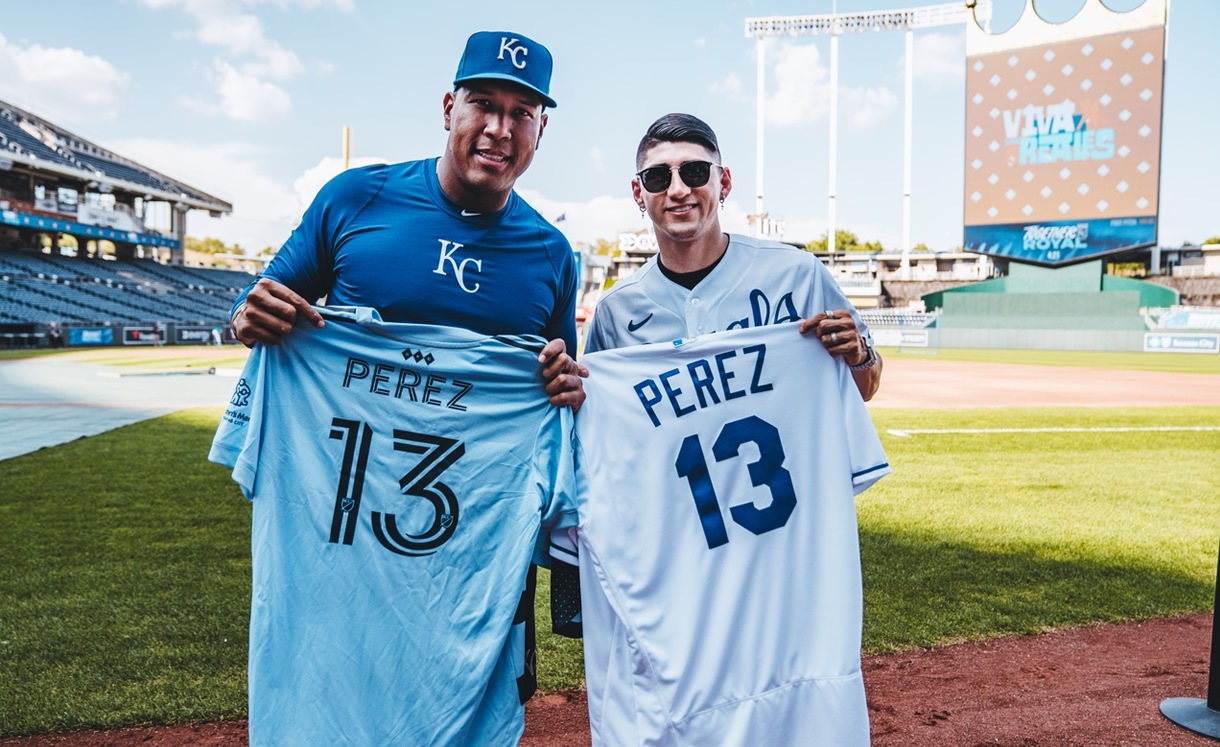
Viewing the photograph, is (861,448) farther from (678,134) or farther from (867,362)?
(678,134)

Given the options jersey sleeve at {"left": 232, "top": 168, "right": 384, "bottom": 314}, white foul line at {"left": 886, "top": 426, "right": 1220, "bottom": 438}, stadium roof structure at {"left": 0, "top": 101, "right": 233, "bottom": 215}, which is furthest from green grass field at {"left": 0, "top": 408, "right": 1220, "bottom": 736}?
stadium roof structure at {"left": 0, "top": 101, "right": 233, "bottom": 215}

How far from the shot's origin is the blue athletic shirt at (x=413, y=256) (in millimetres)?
2053

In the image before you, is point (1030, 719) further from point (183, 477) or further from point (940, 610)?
point (183, 477)

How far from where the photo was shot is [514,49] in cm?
205

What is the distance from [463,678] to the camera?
192cm

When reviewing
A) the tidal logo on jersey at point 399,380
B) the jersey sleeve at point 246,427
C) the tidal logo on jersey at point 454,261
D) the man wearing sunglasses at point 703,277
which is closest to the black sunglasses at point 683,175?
the man wearing sunglasses at point 703,277

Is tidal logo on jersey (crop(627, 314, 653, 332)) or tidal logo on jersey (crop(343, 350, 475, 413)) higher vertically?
tidal logo on jersey (crop(627, 314, 653, 332))

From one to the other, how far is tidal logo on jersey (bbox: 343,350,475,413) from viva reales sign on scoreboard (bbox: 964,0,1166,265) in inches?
1827

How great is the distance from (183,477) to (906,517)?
6.45 m

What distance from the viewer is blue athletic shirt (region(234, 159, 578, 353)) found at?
2.05m

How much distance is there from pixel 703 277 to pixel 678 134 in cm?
43

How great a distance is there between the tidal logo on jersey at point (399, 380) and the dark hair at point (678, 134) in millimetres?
884

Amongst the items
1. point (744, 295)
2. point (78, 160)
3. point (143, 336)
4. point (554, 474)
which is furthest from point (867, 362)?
point (78, 160)

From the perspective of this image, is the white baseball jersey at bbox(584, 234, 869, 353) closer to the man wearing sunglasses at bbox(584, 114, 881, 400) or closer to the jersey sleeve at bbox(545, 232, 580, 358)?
the man wearing sunglasses at bbox(584, 114, 881, 400)
